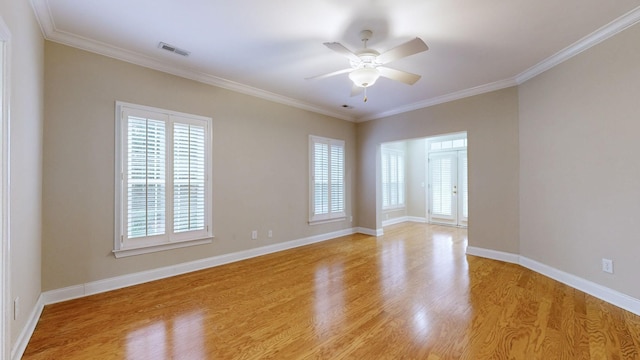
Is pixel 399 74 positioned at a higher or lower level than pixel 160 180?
higher

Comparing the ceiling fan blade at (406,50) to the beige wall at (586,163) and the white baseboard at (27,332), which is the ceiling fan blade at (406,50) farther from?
the white baseboard at (27,332)

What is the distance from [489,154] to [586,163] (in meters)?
1.35

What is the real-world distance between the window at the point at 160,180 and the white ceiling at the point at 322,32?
0.71 metres

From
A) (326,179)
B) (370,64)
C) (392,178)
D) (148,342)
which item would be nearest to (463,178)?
(392,178)

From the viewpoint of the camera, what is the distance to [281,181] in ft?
15.9

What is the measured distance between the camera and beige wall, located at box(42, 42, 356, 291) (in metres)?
2.78

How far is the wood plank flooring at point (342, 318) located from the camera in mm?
1972

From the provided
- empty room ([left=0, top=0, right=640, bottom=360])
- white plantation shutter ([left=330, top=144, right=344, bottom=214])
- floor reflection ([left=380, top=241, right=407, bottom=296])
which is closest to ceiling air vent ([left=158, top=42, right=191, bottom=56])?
empty room ([left=0, top=0, right=640, bottom=360])

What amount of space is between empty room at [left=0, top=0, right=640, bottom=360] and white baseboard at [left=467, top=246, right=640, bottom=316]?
2 centimetres

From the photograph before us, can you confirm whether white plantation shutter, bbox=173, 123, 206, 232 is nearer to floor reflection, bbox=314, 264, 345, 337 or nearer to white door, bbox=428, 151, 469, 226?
floor reflection, bbox=314, 264, 345, 337

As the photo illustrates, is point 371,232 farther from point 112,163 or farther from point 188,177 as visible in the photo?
point 112,163

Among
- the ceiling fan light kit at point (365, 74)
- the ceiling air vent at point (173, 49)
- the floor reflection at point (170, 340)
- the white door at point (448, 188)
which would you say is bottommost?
the floor reflection at point (170, 340)

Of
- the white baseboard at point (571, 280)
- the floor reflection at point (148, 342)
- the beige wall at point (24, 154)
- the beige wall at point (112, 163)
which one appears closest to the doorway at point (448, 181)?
the white baseboard at point (571, 280)

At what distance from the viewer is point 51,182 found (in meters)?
2.73
